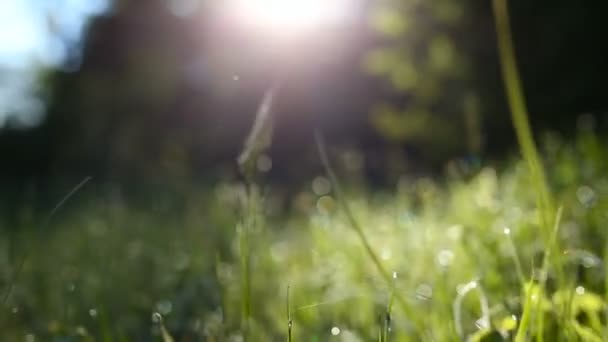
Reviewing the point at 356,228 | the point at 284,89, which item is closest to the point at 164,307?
the point at 356,228

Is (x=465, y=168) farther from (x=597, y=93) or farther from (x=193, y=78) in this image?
(x=193, y=78)

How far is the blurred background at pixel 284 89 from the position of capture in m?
6.28

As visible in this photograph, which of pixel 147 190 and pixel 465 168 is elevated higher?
pixel 465 168

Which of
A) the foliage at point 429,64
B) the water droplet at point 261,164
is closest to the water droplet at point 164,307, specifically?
the water droplet at point 261,164

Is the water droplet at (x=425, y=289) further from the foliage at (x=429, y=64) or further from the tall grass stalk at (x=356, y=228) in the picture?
the foliage at (x=429, y=64)

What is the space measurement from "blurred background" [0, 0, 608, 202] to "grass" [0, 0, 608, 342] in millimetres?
379

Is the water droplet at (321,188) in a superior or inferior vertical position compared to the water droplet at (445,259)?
inferior

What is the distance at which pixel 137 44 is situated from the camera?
14.4 m

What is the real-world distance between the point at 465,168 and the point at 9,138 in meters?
15.4

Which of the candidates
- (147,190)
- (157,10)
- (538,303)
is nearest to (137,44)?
(157,10)

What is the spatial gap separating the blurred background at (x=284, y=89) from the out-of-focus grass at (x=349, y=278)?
0.38 metres

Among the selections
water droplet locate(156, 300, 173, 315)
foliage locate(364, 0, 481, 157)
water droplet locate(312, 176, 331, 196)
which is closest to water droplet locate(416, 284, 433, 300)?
water droplet locate(156, 300, 173, 315)

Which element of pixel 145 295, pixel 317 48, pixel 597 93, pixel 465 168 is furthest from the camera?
pixel 317 48

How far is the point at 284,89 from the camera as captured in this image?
10.6 metres
